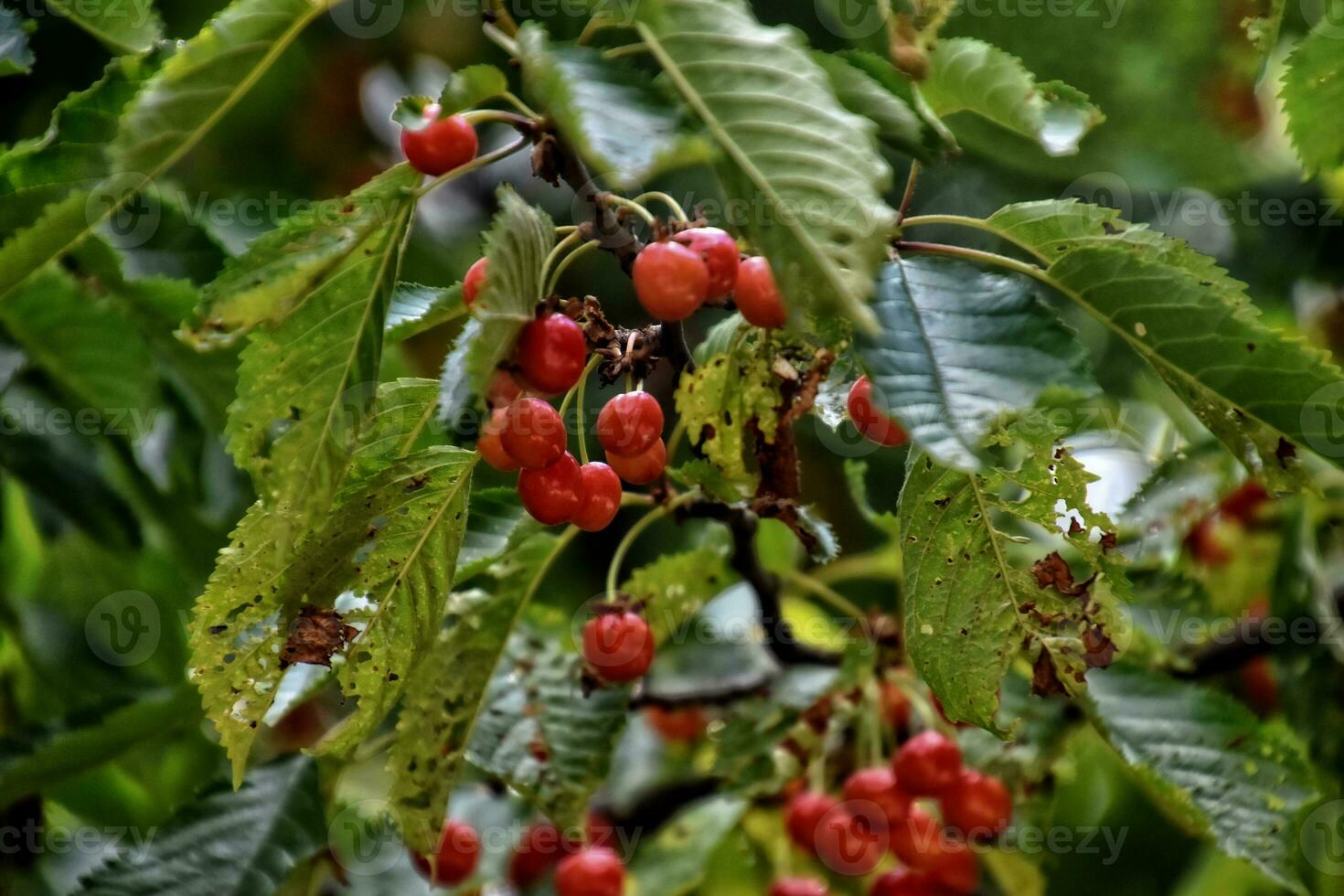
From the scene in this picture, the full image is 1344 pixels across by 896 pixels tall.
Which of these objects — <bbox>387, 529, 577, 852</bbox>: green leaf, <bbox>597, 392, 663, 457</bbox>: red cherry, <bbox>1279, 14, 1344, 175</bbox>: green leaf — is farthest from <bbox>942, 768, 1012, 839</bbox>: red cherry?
<bbox>1279, 14, 1344, 175</bbox>: green leaf

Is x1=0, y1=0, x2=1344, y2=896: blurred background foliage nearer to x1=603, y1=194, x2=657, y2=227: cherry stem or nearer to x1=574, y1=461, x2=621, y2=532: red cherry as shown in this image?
x1=603, y1=194, x2=657, y2=227: cherry stem

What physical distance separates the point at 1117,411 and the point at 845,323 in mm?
839

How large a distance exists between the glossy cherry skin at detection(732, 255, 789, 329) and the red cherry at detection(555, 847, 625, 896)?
74 cm

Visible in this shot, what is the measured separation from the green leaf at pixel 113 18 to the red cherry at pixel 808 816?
102 cm

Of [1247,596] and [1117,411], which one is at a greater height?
[1117,411]

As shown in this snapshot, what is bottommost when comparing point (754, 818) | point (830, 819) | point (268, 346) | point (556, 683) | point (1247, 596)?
point (754, 818)

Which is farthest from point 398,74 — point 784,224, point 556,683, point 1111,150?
point 784,224

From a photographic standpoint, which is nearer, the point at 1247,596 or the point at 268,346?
the point at 268,346

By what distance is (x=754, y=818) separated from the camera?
170 cm

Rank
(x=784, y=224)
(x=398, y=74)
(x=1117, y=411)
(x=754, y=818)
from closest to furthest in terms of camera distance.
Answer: (x=784, y=224) < (x=1117, y=411) < (x=754, y=818) < (x=398, y=74)

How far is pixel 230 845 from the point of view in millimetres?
1239

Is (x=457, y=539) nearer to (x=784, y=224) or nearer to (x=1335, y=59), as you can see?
(x=784, y=224)

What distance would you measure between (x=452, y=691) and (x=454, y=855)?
379 mm

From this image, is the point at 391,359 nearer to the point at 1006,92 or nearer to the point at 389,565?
the point at 389,565
